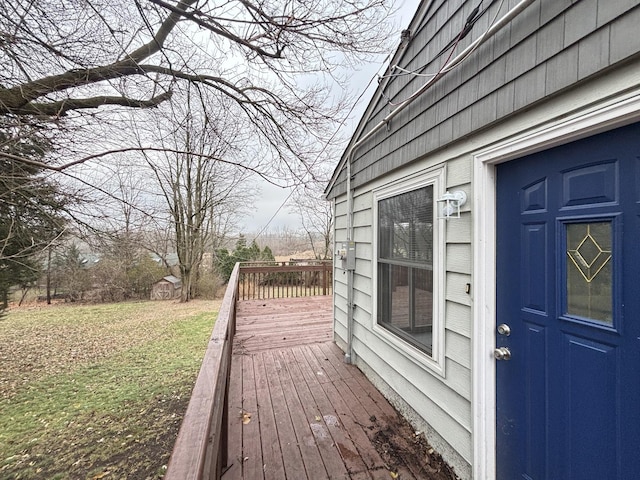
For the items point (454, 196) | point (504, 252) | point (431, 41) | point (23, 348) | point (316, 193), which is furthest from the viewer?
point (23, 348)

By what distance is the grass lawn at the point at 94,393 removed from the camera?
110 inches

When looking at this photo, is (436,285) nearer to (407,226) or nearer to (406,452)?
(407,226)

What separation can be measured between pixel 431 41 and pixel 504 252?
1690 millimetres

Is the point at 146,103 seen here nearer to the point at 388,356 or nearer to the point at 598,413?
the point at 388,356

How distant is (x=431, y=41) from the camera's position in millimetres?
2109

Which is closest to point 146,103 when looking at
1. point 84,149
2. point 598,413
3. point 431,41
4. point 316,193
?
point 84,149

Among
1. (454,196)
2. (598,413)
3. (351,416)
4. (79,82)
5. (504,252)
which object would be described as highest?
(79,82)

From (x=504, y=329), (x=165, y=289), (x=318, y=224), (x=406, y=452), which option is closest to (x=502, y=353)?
(x=504, y=329)

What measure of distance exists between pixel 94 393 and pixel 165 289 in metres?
9.41

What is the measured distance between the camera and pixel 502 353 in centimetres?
154

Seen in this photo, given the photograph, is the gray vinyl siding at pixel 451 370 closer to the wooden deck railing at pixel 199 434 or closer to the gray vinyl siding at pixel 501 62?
the gray vinyl siding at pixel 501 62

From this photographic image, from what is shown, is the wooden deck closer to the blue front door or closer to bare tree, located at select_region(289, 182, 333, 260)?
the blue front door

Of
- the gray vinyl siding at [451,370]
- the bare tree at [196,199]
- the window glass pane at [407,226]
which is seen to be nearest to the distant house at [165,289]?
the bare tree at [196,199]

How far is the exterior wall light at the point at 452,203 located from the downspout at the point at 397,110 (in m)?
0.80
